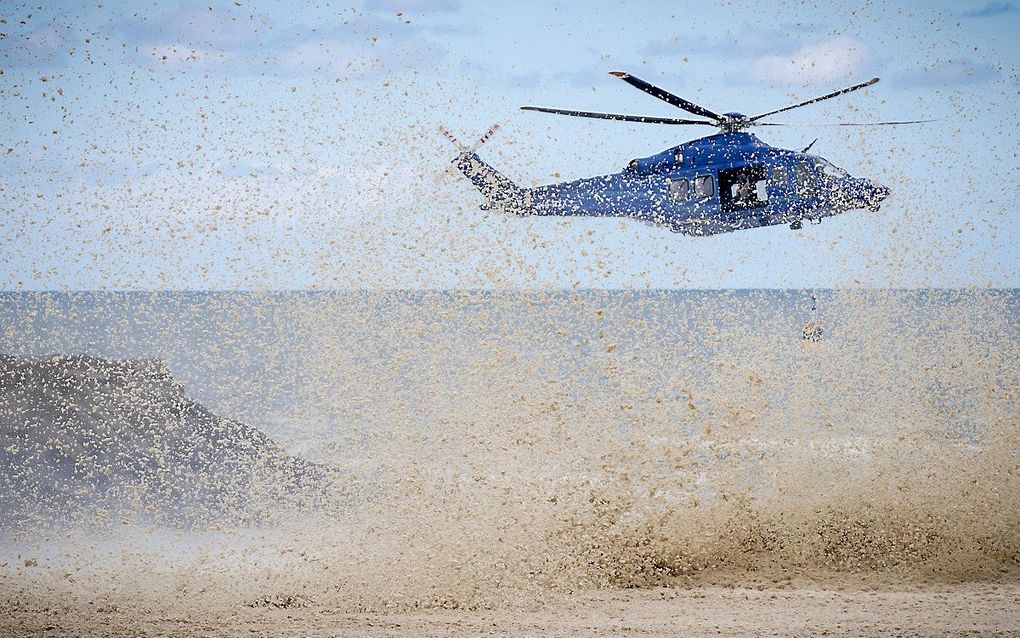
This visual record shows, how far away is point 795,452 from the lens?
15367mm

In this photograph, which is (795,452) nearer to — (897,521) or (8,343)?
(897,521)

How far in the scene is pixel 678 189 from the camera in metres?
15.0

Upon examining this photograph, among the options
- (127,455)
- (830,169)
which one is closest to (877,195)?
(830,169)

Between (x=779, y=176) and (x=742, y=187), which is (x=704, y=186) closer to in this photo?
(x=742, y=187)

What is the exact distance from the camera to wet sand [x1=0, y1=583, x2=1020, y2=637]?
27.0 feet

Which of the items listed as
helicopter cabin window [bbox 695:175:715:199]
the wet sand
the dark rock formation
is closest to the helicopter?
helicopter cabin window [bbox 695:175:715:199]

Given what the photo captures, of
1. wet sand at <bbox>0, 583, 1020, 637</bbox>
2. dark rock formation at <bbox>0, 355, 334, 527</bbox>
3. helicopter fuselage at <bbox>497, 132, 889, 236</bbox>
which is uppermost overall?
helicopter fuselage at <bbox>497, 132, 889, 236</bbox>

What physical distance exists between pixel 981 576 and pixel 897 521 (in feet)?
3.79

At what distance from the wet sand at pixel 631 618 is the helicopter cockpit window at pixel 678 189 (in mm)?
7156

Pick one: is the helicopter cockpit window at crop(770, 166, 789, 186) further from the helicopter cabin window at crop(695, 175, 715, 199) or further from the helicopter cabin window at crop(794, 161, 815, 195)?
the helicopter cabin window at crop(695, 175, 715, 199)

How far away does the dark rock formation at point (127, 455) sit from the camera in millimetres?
12867

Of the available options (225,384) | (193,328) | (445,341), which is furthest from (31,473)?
(193,328)

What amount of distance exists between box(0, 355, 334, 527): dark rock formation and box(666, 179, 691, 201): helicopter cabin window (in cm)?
645

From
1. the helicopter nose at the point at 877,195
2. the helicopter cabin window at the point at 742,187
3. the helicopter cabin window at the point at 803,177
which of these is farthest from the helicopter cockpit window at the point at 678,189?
the helicopter nose at the point at 877,195
